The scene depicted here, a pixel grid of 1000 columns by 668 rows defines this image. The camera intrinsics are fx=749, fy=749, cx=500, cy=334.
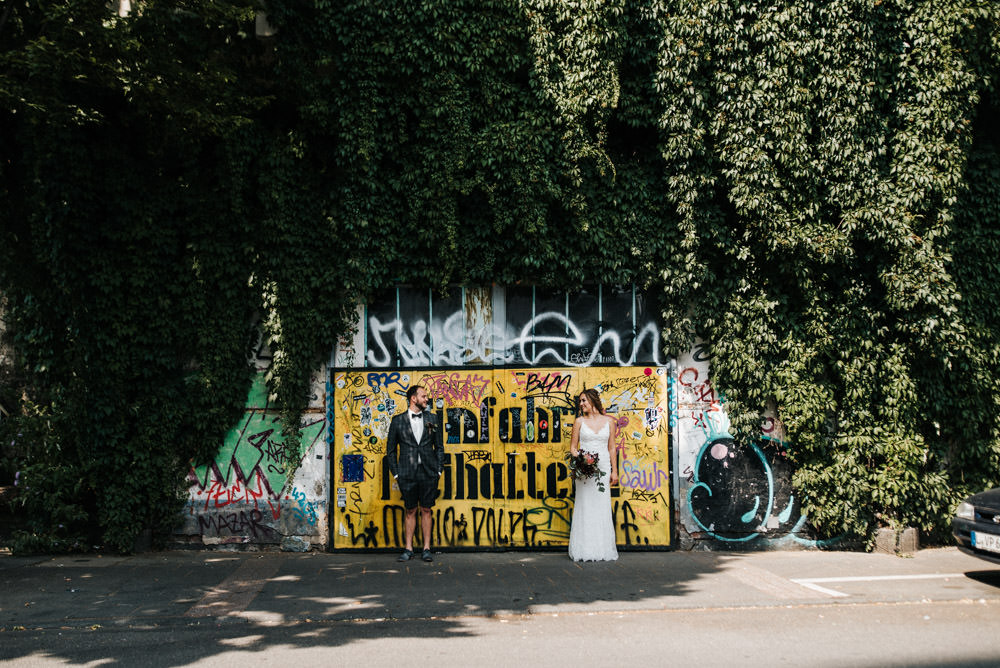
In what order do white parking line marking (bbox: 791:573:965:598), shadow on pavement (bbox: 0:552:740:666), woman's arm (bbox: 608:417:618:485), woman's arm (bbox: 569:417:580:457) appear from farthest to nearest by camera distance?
woman's arm (bbox: 608:417:618:485) → woman's arm (bbox: 569:417:580:457) → white parking line marking (bbox: 791:573:965:598) → shadow on pavement (bbox: 0:552:740:666)

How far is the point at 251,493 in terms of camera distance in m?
9.14

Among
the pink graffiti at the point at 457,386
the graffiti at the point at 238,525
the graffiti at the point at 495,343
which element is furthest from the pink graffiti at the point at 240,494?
the pink graffiti at the point at 457,386

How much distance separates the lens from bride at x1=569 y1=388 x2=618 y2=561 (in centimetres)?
848

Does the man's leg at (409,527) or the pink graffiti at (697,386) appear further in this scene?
the pink graffiti at (697,386)

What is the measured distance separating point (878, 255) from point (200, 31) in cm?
848

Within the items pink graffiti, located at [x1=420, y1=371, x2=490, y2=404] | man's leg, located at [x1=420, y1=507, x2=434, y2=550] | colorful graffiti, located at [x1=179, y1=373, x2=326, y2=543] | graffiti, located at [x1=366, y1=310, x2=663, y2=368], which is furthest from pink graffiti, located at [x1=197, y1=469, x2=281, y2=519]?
pink graffiti, located at [x1=420, y1=371, x2=490, y2=404]

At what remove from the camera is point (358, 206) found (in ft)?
29.7

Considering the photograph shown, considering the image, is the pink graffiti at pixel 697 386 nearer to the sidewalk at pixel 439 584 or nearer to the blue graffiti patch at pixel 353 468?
the sidewalk at pixel 439 584

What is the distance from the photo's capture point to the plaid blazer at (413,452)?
8508mm

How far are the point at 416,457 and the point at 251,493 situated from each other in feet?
7.35

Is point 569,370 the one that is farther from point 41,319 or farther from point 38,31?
point 38,31

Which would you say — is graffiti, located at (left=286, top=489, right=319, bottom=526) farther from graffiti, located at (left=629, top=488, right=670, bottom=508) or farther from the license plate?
the license plate

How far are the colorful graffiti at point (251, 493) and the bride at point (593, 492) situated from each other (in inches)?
124

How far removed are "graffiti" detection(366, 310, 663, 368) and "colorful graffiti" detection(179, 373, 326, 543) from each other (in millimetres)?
1591
